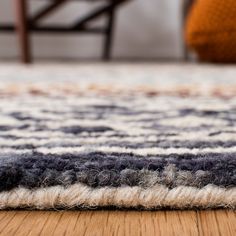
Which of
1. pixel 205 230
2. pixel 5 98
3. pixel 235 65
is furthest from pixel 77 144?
pixel 235 65

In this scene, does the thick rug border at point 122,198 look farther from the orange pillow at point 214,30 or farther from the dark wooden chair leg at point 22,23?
the dark wooden chair leg at point 22,23

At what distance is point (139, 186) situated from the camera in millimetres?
319

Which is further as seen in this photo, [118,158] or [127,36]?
[127,36]

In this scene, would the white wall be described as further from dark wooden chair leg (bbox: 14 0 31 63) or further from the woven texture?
the woven texture

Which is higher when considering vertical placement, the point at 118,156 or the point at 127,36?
the point at 118,156

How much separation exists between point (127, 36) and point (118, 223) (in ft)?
7.23

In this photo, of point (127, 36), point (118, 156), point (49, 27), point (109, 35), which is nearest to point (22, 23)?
point (49, 27)

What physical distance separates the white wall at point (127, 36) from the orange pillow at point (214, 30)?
2.98 feet

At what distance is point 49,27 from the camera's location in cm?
206

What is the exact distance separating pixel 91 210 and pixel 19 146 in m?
0.12

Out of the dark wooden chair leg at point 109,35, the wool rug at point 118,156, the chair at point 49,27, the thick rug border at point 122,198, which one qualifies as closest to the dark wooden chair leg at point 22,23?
the chair at point 49,27

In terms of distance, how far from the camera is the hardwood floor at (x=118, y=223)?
280 mm

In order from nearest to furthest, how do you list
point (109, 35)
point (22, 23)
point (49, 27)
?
1. point (22, 23)
2. point (49, 27)
3. point (109, 35)

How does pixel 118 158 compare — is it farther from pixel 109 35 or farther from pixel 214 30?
pixel 109 35
